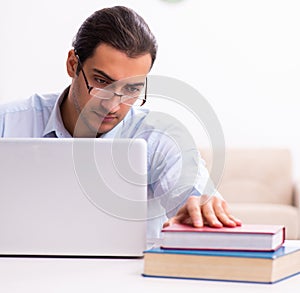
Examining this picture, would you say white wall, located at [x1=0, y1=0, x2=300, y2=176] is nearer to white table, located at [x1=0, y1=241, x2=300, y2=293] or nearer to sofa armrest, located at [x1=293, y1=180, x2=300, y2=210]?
sofa armrest, located at [x1=293, y1=180, x2=300, y2=210]

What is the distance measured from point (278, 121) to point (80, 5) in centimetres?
164

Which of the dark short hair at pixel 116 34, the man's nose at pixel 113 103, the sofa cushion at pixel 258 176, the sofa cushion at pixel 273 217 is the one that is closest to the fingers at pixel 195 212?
the man's nose at pixel 113 103

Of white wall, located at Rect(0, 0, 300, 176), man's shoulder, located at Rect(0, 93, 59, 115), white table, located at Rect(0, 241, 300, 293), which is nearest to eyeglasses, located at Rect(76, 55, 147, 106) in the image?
man's shoulder, located at Rect(0, 93, 59, 115)

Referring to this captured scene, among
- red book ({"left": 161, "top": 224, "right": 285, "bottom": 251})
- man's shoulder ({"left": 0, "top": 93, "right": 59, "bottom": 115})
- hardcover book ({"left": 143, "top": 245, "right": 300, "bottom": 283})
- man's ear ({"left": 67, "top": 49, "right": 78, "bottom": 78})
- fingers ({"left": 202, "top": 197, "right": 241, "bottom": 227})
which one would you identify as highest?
man's ear ({"left": 67, "top": 49, "right": 78, "bottom": 78})

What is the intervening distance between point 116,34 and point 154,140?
33 cm

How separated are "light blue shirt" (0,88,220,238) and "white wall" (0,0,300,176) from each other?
2.61 m

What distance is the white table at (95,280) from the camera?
1.01 m

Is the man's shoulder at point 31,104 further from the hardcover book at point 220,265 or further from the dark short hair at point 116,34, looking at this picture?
the hardcover book at point 220,265

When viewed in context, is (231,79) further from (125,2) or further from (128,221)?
(128,221)

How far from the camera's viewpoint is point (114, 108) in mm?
1794

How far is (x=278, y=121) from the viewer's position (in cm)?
464

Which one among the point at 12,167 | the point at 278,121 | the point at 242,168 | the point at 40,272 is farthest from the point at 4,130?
the point at 278,121

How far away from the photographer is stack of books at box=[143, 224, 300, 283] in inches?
41.4

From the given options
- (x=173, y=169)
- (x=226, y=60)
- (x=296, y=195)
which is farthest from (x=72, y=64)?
(x=226, y=60)
